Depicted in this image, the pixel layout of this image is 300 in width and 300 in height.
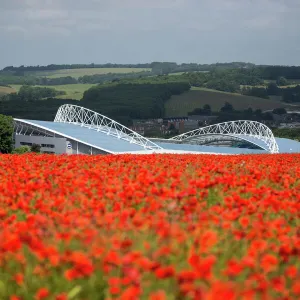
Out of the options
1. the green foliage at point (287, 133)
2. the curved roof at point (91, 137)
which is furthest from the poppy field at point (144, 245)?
the green foliage at point (287, 133)

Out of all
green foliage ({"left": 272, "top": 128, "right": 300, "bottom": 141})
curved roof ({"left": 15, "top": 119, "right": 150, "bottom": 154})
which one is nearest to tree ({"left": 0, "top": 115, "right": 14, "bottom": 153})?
curved roof ({"left": 15, "top": 119, "right": 150, "bottom": 154})

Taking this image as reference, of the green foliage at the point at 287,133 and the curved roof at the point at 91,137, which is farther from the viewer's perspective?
the green foliage at the point at 287,133

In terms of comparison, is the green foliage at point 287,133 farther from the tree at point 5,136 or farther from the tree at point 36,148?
the tree at point 5,136

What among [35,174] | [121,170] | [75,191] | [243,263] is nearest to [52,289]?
[243,263]

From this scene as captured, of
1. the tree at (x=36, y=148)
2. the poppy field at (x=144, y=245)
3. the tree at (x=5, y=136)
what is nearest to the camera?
the poppy field at (x=144, y=245)

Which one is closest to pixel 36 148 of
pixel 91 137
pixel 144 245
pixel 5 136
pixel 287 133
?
pixel 91 137

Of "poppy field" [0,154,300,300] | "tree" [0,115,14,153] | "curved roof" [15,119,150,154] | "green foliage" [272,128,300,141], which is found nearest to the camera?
"poppy field" [0,154,300,300]

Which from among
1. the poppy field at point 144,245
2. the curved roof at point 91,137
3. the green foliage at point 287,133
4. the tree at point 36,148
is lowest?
the green foliage at point 287,133

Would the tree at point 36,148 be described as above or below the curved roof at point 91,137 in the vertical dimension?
below

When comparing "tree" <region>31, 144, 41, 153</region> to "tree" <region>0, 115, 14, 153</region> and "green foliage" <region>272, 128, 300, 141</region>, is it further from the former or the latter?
"green foliage" <region>272, 128, 300, 141</region>
